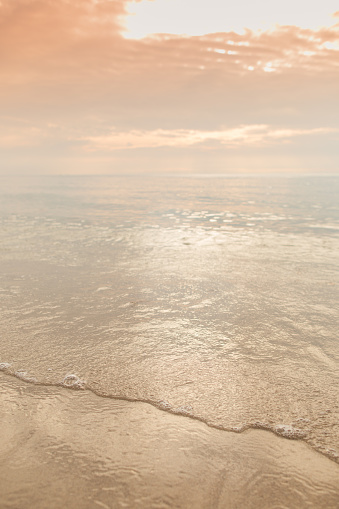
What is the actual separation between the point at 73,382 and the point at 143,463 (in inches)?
46.4

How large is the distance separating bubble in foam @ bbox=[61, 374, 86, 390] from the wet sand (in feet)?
0.79

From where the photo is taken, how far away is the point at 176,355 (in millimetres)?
3633

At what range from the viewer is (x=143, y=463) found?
2258 mm

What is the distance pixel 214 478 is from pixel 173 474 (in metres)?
0.26

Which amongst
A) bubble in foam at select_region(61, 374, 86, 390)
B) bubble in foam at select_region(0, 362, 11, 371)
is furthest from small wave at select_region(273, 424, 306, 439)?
bubble in foam at select_region(0, 362, 11, 371)

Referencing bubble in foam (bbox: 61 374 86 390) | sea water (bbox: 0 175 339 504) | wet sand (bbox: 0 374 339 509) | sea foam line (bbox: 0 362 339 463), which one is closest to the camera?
wet sand (bbox: 0 374 339 509)

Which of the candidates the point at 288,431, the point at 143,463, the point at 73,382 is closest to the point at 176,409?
the point at 143,463

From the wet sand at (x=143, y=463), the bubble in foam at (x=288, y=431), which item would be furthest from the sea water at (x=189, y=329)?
the wet sand at (x=143, y=463)

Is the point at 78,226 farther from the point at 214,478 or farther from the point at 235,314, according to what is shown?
the point at 214,478

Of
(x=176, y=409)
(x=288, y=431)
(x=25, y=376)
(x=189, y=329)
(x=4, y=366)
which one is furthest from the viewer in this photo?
(x=189, y=329)

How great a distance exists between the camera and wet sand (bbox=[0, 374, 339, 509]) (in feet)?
Answer: 6.61

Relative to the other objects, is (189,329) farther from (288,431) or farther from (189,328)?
(288,431)

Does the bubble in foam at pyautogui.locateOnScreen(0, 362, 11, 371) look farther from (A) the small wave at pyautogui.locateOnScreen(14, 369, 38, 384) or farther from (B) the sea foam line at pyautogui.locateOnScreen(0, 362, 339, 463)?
(A) the small wave at pyautogui.locateOnScreen(14, 369, 38, 384)

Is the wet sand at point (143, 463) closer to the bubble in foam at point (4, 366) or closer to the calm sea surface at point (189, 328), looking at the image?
the calm sea surface at point (189, 328)
